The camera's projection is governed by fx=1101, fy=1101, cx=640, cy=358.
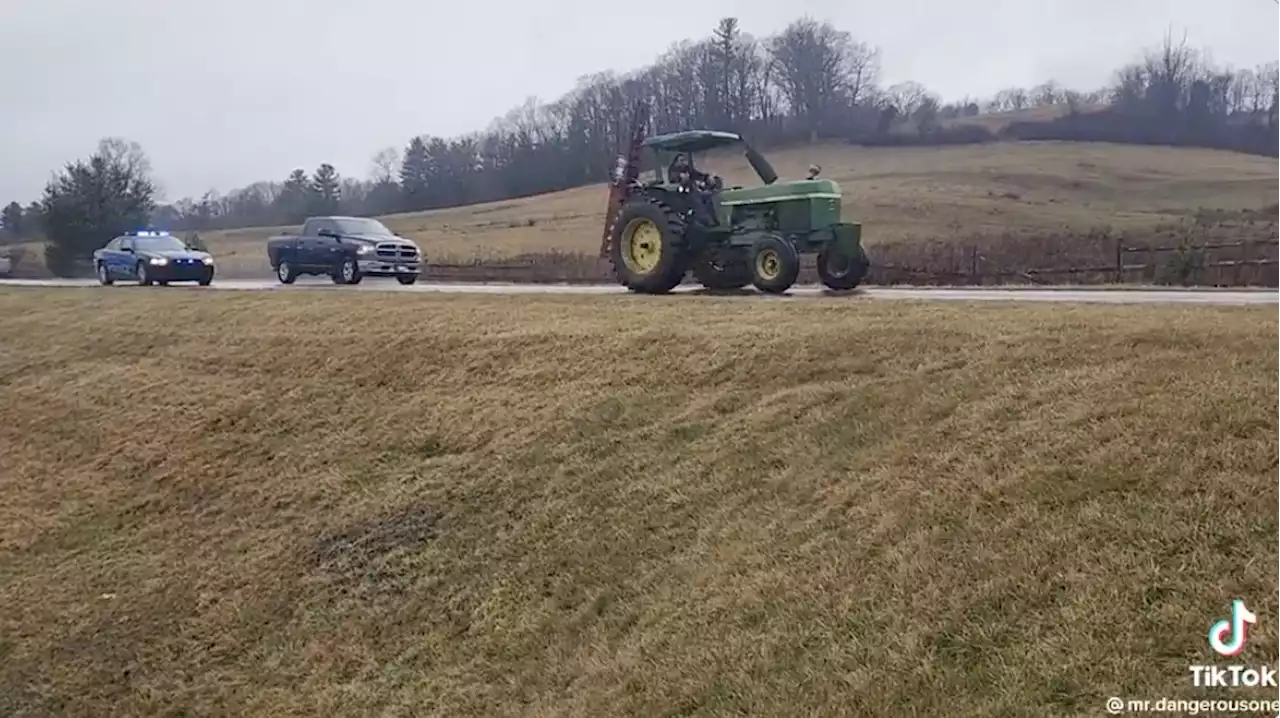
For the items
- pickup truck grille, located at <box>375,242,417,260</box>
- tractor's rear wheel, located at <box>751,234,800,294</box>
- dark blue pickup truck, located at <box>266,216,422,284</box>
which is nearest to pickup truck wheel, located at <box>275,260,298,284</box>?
dark blue pickup truck, located at <box>266,216,422,284</box>

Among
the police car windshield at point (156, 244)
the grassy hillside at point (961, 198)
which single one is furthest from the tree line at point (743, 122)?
the police car windshield at point (156, 244)

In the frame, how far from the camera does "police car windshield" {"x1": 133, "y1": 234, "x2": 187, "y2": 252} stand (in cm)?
2644

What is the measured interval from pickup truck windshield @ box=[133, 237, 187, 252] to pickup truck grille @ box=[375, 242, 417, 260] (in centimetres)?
569

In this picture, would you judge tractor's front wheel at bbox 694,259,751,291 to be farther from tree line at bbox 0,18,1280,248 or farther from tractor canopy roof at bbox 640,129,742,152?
tree line at bbox 0,18,1280,248

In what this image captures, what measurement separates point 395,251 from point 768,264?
11963mm

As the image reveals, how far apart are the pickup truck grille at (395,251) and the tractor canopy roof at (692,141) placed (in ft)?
30.8

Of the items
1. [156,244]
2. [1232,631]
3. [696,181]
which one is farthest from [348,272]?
[1232,631]

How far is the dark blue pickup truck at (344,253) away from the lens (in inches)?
964

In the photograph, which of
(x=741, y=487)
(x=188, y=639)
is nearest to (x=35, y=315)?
(x=188, y=639)

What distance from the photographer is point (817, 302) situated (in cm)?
1281

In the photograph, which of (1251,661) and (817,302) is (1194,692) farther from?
(817,302)

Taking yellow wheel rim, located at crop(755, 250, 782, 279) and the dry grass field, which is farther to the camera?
yellow wheel rim, located at crop(755, 250, 782, 279)

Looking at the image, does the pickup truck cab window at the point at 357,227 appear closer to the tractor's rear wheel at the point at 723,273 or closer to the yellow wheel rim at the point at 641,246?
the yellow wheel rim at the point at 641,246

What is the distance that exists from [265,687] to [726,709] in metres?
3.73
